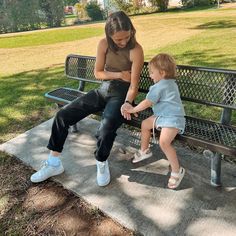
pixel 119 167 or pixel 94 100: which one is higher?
pixel 94 100

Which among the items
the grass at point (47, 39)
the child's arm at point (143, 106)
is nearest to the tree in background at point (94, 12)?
the grass at point (47, 39)

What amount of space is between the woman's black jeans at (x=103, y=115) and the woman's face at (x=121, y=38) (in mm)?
419

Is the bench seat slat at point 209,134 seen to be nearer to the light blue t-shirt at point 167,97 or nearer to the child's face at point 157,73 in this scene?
the light blue t-shirt at point 167,97

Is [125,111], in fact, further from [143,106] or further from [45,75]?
[45,75]

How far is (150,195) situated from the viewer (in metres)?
2.93

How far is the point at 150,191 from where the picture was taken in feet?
9.78

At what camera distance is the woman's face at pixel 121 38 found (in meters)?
2.98

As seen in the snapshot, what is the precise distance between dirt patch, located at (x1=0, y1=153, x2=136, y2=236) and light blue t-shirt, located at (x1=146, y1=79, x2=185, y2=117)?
1057 millimetres

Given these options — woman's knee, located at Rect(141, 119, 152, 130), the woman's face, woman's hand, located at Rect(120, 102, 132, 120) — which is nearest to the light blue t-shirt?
woman's knee, located at Rect(141, 119, 152, 130)

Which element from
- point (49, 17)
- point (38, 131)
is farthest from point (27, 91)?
point (49, 17)

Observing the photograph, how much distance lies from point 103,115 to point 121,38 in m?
0.74

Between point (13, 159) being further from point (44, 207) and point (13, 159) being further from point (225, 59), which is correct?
point (225, 59)

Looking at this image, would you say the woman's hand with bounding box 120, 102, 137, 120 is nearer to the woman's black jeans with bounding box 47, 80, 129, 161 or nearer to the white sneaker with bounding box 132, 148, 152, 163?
the woman's black jeans with bounding box 47, 80, 129, 161

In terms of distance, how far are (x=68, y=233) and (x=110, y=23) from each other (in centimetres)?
186
